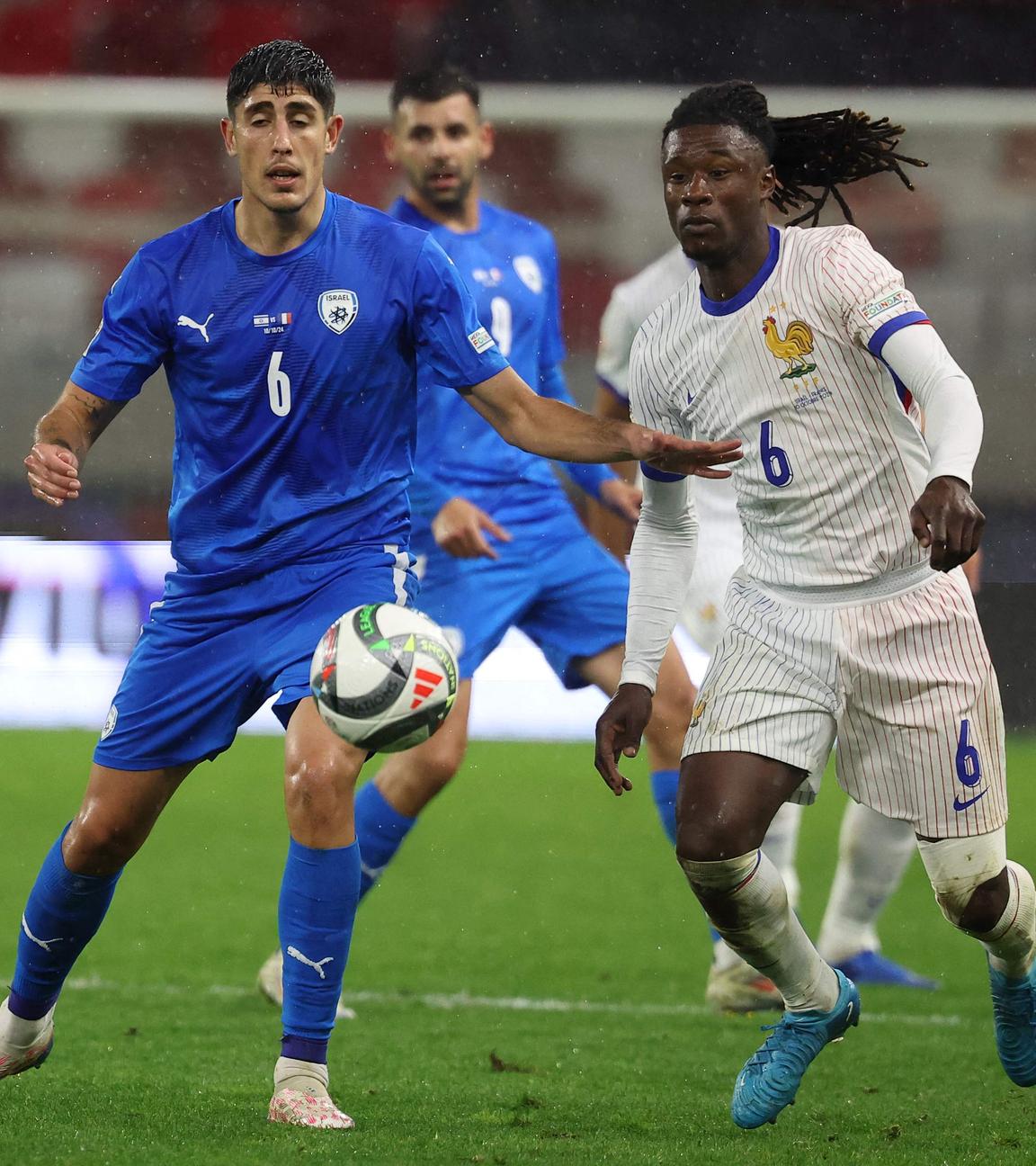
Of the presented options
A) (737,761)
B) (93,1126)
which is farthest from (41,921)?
(737,761)

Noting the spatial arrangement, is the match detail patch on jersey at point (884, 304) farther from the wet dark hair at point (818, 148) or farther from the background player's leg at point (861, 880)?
→ the background player's leg at point (861, 880)

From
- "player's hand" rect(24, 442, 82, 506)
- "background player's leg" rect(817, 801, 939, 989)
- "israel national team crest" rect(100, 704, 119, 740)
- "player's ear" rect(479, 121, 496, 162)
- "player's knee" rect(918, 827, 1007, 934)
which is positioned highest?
"player's ear" rect(479, 121, 496, 162)

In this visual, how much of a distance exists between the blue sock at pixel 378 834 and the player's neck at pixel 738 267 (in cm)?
200

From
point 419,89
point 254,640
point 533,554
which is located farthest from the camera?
point 419,89

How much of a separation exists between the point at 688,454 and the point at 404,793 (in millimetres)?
1961

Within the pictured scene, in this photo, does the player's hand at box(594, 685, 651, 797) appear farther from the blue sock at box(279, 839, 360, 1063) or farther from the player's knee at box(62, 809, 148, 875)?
the player's knee at box(62, 809, 148, 875)

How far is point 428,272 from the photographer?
4.03 m

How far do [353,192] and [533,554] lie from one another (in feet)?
32.7

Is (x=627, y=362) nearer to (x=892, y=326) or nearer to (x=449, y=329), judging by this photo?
(x=449, y=329)

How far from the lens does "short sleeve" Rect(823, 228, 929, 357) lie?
3637mm

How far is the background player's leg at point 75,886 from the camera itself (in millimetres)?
3912

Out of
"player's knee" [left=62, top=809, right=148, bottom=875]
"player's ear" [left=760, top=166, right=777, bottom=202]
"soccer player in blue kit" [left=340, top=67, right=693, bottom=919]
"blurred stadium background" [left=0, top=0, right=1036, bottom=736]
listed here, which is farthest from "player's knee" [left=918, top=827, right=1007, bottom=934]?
"blurred stadium background" [left=0, top=0, right=1036, bottom=736]

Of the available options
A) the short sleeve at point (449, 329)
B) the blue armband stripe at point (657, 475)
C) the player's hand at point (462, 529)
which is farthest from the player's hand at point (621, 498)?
the short sleeve at point (449, 329)

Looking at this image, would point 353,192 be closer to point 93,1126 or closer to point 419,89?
point 419,89
